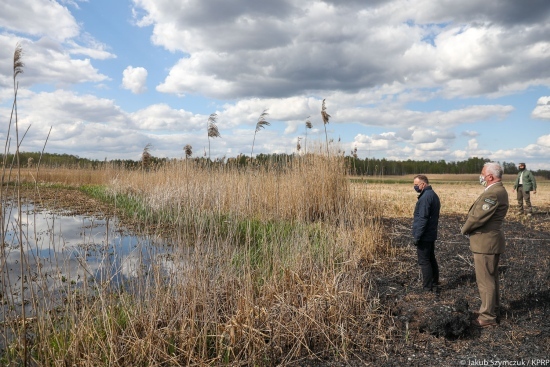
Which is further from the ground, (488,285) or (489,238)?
(489,238)

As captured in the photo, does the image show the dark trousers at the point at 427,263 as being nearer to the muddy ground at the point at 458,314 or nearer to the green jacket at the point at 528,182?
the muddy ground at the point at 458,314

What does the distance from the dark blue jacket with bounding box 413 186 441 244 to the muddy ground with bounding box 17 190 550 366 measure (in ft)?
2.38

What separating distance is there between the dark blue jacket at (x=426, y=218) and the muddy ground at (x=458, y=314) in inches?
28.6

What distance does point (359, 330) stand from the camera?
4.02m

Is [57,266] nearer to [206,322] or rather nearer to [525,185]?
[206,322]

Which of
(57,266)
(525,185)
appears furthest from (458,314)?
(525,185)

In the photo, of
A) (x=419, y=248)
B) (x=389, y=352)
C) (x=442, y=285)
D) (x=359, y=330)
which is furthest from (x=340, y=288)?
(x=442, y=285)

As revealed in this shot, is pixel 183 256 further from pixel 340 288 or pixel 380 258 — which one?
pixel 380 258


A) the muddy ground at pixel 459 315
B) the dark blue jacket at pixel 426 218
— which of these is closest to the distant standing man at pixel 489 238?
the muddy ground at pixel 459 315

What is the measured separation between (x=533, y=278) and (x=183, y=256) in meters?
4.87

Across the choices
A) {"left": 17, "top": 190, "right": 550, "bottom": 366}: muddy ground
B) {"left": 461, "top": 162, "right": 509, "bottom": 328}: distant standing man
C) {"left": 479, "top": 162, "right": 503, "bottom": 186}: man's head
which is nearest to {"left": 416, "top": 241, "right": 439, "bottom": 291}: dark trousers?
{"left": 17, "top": 190, "right": 550, "bottom": 366}: muddy ground

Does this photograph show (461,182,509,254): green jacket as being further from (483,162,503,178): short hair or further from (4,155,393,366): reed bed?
(4,155,393,366): reed bed

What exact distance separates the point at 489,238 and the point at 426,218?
104 cm

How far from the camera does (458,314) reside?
4047 millimetres
